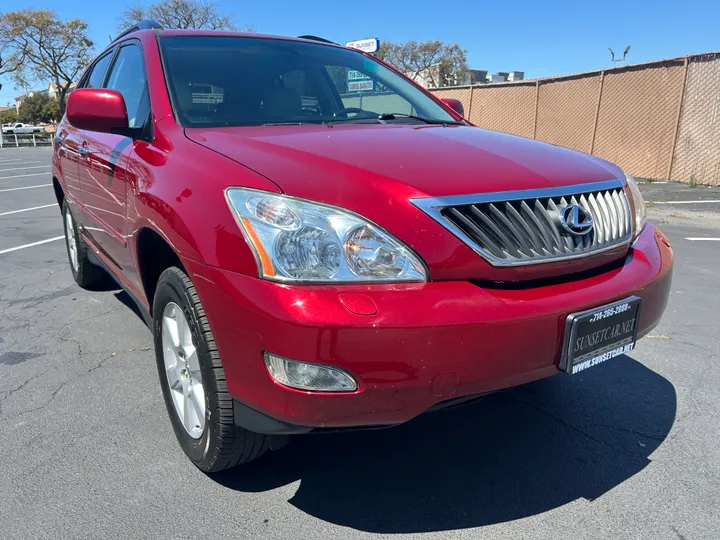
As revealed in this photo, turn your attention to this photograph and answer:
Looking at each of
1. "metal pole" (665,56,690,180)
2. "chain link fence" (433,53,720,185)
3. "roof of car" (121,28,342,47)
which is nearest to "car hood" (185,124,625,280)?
"roof of car" (121,28,342,47)

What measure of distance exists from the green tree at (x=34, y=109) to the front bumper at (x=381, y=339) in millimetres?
83342

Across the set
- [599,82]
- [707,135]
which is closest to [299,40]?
[707,135]

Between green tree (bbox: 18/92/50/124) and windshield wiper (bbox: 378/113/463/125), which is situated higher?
windshield wiper (bbox: 378/113/463/125)

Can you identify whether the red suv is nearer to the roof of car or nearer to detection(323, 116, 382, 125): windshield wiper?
detection(323, 116, 382, 125): windshield wiper

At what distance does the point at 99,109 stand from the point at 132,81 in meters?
0.69

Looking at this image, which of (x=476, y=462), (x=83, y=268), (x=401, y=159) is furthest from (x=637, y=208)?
(x=83, y=268)

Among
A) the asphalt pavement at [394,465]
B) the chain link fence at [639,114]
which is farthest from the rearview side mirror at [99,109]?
the chain link fence at [639,114]

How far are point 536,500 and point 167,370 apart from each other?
1556mm

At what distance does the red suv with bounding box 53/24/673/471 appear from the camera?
1.79 meters

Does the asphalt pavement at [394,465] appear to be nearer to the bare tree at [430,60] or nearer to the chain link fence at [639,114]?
the chain link fence at [639,114]

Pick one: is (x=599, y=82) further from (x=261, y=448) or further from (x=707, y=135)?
(x=261, y=448)

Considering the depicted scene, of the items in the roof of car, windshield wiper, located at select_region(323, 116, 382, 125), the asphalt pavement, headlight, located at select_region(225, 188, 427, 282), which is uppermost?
the roof of car

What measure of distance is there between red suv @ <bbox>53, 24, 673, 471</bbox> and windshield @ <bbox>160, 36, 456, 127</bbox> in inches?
3.5

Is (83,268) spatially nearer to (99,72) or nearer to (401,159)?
(99,72)
